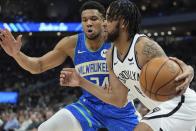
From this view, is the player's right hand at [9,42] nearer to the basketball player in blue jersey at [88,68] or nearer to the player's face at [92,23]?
the basketball player in blue jersey at [88,68]

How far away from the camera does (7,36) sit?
455 cm

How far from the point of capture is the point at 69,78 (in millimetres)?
3912

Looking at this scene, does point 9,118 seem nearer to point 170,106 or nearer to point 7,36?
point 7,36

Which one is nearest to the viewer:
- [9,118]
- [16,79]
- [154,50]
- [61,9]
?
[154,50]

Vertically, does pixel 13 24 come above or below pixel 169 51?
above

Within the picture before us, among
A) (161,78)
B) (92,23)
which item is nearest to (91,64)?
(92,23)

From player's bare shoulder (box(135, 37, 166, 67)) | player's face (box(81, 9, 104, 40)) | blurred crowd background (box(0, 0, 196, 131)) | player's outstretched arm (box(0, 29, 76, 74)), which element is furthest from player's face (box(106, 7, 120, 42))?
blurred crowd background (box(0, 0, 196, 131))

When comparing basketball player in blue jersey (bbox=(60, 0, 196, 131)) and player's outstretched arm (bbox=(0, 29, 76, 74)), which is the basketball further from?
player's outstretched arm (bbox=(0, 29, 76, 74))

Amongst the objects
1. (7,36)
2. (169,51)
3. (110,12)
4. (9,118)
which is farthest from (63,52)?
(169,51)

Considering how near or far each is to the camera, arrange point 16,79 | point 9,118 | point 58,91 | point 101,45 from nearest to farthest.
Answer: point 101,45
point 9,118
point 58,91
point 16,79

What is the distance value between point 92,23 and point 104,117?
106 cm

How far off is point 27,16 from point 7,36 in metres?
18.2

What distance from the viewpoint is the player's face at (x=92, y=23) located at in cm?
494

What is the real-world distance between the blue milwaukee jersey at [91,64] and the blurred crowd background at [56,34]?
44.8 feet
